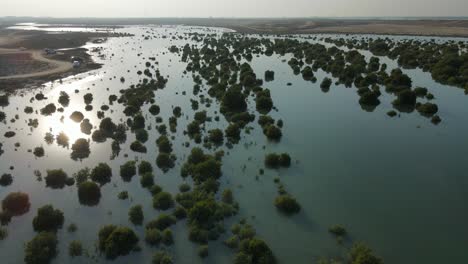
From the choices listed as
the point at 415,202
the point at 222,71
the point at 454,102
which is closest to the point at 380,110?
the point at 454,102

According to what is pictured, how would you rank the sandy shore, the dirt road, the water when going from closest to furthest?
the water
the sandy shore
the dirt road

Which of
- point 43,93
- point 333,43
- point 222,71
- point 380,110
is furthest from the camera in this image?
point 333,43

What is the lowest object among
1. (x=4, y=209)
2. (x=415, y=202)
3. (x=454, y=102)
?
(x=4, y=209)

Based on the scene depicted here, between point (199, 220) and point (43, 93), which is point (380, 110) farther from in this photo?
point (43, 93)

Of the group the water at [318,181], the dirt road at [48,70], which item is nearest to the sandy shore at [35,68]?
the dirt road at [48,70]

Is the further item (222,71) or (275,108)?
(222,71)

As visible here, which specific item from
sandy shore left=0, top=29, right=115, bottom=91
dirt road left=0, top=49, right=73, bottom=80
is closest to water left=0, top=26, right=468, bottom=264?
sandy shore left=0, top=29, right=115, bottom=91

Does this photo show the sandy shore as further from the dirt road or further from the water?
the water

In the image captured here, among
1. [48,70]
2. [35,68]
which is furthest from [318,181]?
[35,68]

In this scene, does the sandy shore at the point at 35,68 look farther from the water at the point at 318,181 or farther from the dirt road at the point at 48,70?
the water at the point at 318,181
